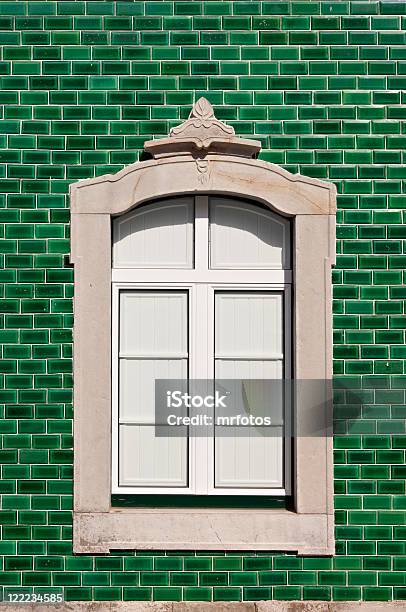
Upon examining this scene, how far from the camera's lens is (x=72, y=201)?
6.46 meters

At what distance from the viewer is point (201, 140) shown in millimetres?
6402

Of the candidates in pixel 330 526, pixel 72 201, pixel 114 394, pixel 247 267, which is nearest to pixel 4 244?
pixel 72 201

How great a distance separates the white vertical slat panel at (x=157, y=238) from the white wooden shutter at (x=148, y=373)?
229 mm

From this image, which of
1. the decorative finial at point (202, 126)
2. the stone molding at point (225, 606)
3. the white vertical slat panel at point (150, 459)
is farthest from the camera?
the white vertical slat panel at point (150, 459)

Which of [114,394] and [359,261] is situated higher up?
[359,261]

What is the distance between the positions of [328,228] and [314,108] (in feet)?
2.83

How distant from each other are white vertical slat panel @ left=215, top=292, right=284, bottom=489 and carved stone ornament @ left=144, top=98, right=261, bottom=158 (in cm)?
102

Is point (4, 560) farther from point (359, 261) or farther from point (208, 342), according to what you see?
point (359, 261)

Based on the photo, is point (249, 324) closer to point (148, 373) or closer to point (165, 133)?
point (148, 373)

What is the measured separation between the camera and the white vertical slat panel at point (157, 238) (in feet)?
21.6

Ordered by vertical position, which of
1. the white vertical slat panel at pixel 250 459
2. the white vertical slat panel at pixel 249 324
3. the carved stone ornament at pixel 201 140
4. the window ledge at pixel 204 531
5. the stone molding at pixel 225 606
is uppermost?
the carved stone ornament at pixel 201 140

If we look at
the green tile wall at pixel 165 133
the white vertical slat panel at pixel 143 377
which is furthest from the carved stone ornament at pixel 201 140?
the white vertical slat panel at pixel 143 377

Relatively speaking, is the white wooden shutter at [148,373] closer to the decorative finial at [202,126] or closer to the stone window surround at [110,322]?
the stone window surround at [110,322]

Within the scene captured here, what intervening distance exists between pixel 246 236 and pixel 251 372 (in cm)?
97
